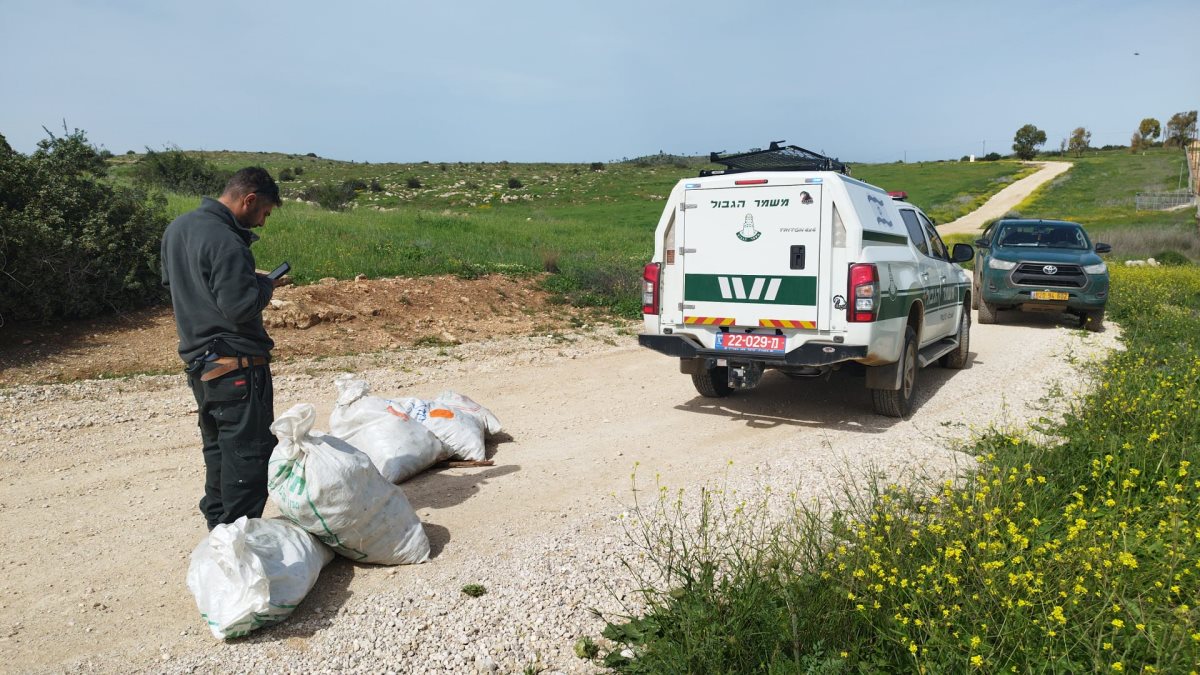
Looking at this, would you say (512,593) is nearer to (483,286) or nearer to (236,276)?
(236,276)

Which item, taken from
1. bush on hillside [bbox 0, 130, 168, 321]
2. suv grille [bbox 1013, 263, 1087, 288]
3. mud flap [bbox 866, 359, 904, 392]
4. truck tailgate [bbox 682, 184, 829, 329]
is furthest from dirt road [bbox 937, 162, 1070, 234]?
bush on hillside [bbox 0, 130, 168, 321]

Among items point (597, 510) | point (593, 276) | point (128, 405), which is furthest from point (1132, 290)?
point (128, 405)

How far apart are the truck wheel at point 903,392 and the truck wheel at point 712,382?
157cm

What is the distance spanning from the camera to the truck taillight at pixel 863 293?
256 inches

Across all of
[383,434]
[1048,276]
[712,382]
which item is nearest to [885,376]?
[712,382]

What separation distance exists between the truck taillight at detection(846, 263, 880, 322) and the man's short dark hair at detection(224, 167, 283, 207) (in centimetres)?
460

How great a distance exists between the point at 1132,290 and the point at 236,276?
1682 cm

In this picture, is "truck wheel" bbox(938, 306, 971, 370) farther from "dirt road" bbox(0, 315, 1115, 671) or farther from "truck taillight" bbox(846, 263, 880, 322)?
"truck taillight" bbox(846, 263, 880, 322)

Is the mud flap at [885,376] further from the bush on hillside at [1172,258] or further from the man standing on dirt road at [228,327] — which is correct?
the bush on hillside at [1172,258]

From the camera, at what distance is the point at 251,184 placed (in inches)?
158

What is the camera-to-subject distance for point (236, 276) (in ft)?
12.4

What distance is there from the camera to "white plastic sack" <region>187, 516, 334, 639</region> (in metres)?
3.31

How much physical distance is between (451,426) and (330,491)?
2.28 metres

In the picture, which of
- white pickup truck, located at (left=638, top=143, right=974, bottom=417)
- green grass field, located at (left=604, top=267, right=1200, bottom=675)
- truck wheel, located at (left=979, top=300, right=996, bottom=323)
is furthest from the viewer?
truck wheel, located at (left=979, top=300, right=996, bottom=323)
